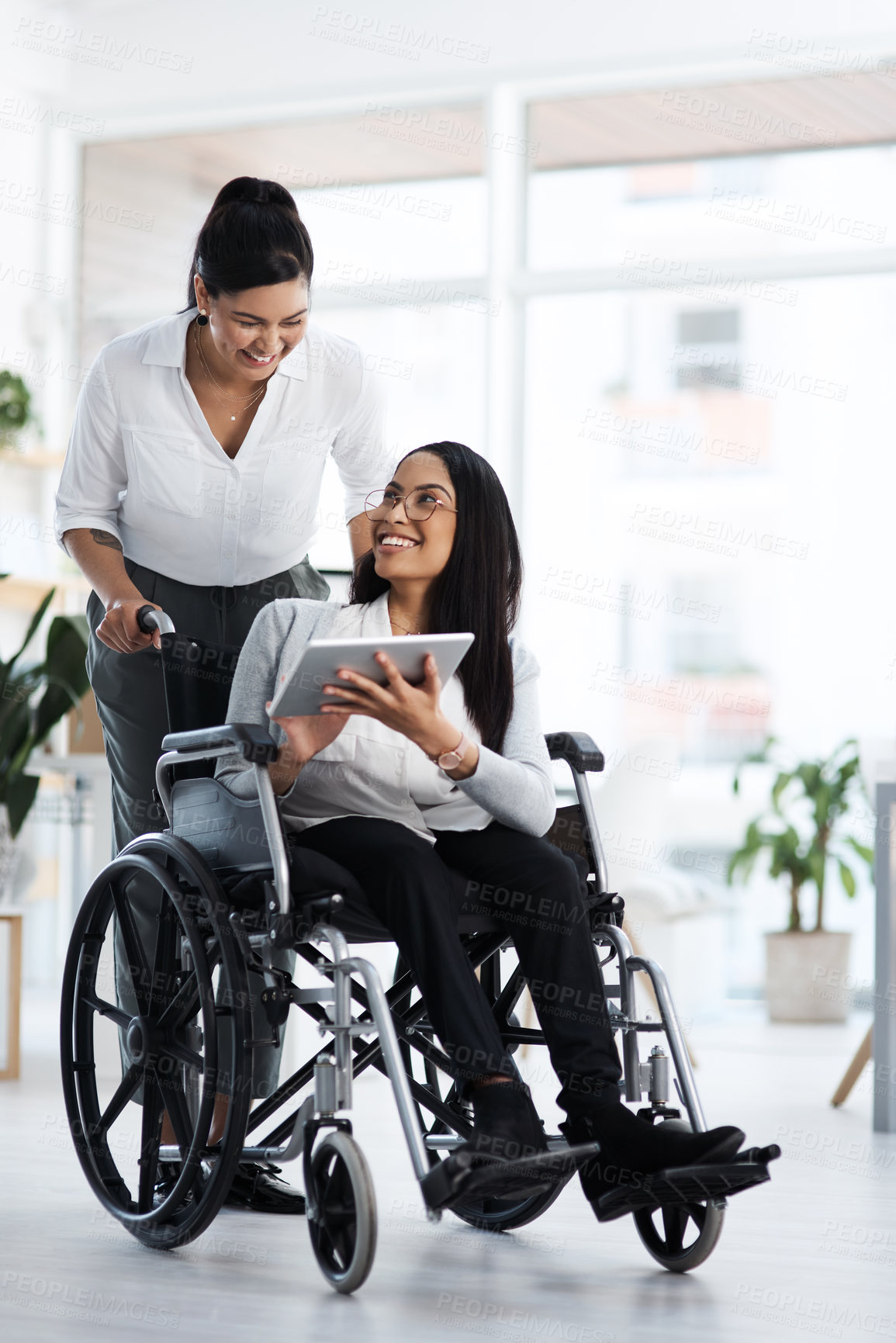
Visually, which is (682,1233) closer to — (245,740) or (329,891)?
(329,891)

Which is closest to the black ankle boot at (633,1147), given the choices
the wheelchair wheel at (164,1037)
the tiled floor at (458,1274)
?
the tiled floor at (458,1274)

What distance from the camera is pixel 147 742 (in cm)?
224

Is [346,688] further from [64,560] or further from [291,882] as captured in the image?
[64,560]

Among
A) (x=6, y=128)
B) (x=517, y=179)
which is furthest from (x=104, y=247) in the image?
(x=517, y=179)

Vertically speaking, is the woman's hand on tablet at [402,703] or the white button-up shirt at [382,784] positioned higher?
the woman's hand on tablet at [402,703]

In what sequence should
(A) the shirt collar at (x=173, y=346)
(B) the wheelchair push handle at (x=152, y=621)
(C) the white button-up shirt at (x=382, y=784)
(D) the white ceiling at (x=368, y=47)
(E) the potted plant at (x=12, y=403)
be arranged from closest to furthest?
(C) the white button-up shirt at (x=382, y=784)
(B) the wheelchair push handle at (x=152, y=621)
(A) the shirt collar at (x=173, y=346)
(D) the white ceiling at (x=368, y=47)
(E) the potted plant at (x=12, y=403)

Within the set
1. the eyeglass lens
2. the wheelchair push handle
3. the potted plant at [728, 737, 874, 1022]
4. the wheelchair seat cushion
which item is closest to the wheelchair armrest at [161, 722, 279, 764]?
the wheelchair seat cushion

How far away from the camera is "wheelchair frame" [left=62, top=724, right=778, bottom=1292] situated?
5.23 feet

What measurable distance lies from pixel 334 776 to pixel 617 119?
12.4 feet

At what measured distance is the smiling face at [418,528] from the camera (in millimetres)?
1924

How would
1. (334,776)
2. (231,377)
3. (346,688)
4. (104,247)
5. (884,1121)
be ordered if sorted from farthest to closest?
(104,247) → (884,1121) → (231,377) → (334,776) → (346,688)

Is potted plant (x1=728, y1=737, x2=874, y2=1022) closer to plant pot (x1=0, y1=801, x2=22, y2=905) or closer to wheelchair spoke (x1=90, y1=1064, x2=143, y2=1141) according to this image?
plant pot (x1=0, y1=801, x2=22, y2=905)

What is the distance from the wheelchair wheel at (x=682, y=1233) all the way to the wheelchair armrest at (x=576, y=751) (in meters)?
0.44

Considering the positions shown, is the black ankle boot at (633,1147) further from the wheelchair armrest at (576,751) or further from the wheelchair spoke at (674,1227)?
the wheelchair armrest at (576,751)
